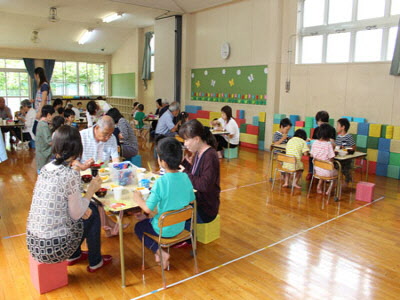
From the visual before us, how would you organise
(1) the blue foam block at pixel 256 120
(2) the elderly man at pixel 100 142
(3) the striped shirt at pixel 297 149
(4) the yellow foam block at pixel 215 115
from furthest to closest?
1. (4) the yellow foam block at pixel 215 115
2. (1) the blue foam block at pixel 256 120
3. (3) the striped shirt at pixel 297 149
4. (2) the elderly man at pixel 100 142

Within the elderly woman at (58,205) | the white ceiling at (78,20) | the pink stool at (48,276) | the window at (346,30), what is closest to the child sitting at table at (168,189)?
the elderly woman at (58,205)

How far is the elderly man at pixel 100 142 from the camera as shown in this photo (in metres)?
3.78

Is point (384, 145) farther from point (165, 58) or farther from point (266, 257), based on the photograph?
point (165, 58)

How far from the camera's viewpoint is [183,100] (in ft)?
38.1

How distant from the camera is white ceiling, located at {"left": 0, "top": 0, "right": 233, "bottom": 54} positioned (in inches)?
406

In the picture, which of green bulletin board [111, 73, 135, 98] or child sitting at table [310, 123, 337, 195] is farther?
green bulletin board [111, 73, 135, 98]

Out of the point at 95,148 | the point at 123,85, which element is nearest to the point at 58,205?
the point at 95,148

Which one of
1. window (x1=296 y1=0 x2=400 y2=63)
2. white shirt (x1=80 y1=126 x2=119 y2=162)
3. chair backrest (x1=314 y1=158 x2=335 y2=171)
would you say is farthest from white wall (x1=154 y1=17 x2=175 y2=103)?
white shirt (x1=80 y1=126 x2=119 y2=162)

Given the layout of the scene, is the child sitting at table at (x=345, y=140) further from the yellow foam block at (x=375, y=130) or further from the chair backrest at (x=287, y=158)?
the yellow foam block at (x=375, y=130)

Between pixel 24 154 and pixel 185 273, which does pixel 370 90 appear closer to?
pixel 185 273

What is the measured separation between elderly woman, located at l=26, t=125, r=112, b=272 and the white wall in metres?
9.50

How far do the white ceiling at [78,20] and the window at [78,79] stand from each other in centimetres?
82

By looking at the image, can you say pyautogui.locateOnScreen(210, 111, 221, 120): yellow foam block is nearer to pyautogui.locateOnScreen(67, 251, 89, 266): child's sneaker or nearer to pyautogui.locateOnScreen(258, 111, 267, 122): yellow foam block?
pyautogui.locateOnScreen(258, 111, 267, 122): yellow foam block

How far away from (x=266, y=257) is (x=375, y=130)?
4.58 m
